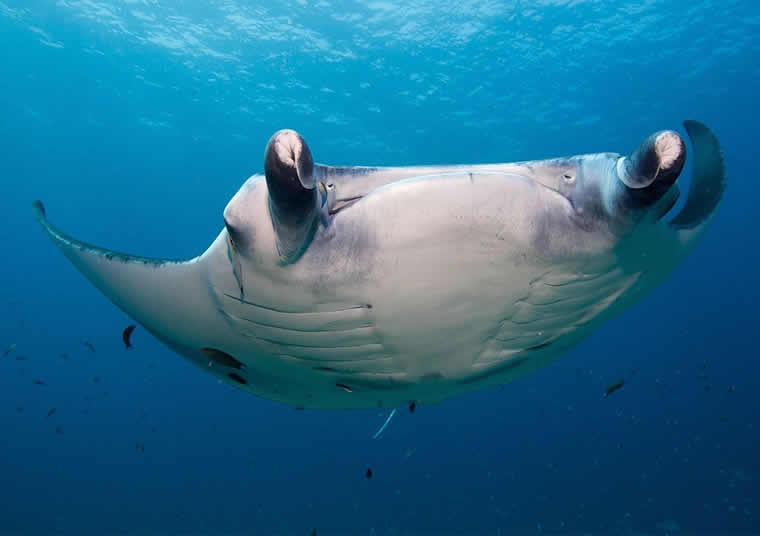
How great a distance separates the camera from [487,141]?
835 inches

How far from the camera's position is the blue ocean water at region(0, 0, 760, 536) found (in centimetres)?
1571

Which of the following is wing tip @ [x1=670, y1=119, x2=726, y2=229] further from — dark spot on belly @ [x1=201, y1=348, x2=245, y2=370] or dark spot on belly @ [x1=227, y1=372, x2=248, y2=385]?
dark spot on belly @ [x1=227, y1=372, x2=248, y2=385]

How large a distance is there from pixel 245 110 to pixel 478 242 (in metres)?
22.3

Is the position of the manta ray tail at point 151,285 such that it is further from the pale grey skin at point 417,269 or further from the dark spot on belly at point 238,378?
the dark spot on belly at point 238,378

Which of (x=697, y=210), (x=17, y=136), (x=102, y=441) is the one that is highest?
(x=17, y=136)

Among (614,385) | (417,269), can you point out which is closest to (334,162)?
(614,385)

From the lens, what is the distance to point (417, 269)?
1604 millimetres

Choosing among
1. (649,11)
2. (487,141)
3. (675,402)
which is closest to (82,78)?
(487,141)

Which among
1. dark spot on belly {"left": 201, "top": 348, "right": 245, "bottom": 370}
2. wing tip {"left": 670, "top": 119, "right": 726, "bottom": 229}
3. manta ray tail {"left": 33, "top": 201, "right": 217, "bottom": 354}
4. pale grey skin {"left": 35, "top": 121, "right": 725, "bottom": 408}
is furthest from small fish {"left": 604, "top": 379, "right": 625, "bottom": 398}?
manta ray tail {"left": 33, "top": 201, "right": 217, "bottom": 354}

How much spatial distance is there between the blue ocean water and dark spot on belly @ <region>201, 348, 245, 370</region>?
4.95 metres

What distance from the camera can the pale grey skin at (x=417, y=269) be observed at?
145cm

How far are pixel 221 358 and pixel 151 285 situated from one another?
56 cm

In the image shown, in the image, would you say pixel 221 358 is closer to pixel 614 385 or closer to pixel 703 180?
pixel 703 180

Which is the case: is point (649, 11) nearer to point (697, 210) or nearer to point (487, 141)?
point (487, 141)
